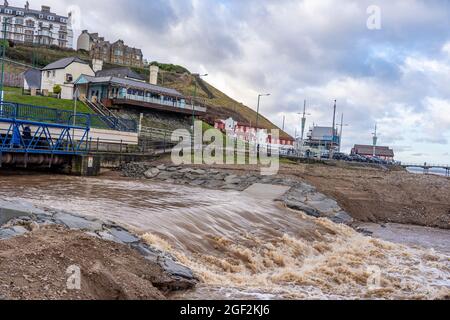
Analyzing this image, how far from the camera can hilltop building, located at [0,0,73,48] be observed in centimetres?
13988

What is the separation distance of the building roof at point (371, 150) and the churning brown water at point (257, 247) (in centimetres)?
10279

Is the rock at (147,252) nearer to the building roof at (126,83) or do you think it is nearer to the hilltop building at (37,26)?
the building roof at (126,83)

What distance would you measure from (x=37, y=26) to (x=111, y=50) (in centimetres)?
2288

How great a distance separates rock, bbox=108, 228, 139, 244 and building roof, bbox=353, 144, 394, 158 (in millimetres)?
114808

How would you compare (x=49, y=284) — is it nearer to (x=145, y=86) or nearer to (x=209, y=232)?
(x=209, y=232)

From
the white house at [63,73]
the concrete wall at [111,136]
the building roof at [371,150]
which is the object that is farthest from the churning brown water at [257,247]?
the building roof at [371,150]

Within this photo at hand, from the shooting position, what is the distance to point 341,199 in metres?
30.8

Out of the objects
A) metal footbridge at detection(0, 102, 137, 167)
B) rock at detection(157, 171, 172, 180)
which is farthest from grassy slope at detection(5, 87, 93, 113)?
rock at detection(157, 171, 172, 180)

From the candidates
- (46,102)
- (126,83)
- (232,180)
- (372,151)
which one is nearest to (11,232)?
(232,180)

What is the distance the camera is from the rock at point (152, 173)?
117 ft

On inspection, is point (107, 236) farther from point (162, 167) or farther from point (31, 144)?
point (162, 167)

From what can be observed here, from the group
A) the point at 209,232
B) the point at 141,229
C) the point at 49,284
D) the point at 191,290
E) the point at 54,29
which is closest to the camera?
the point at 49,284
